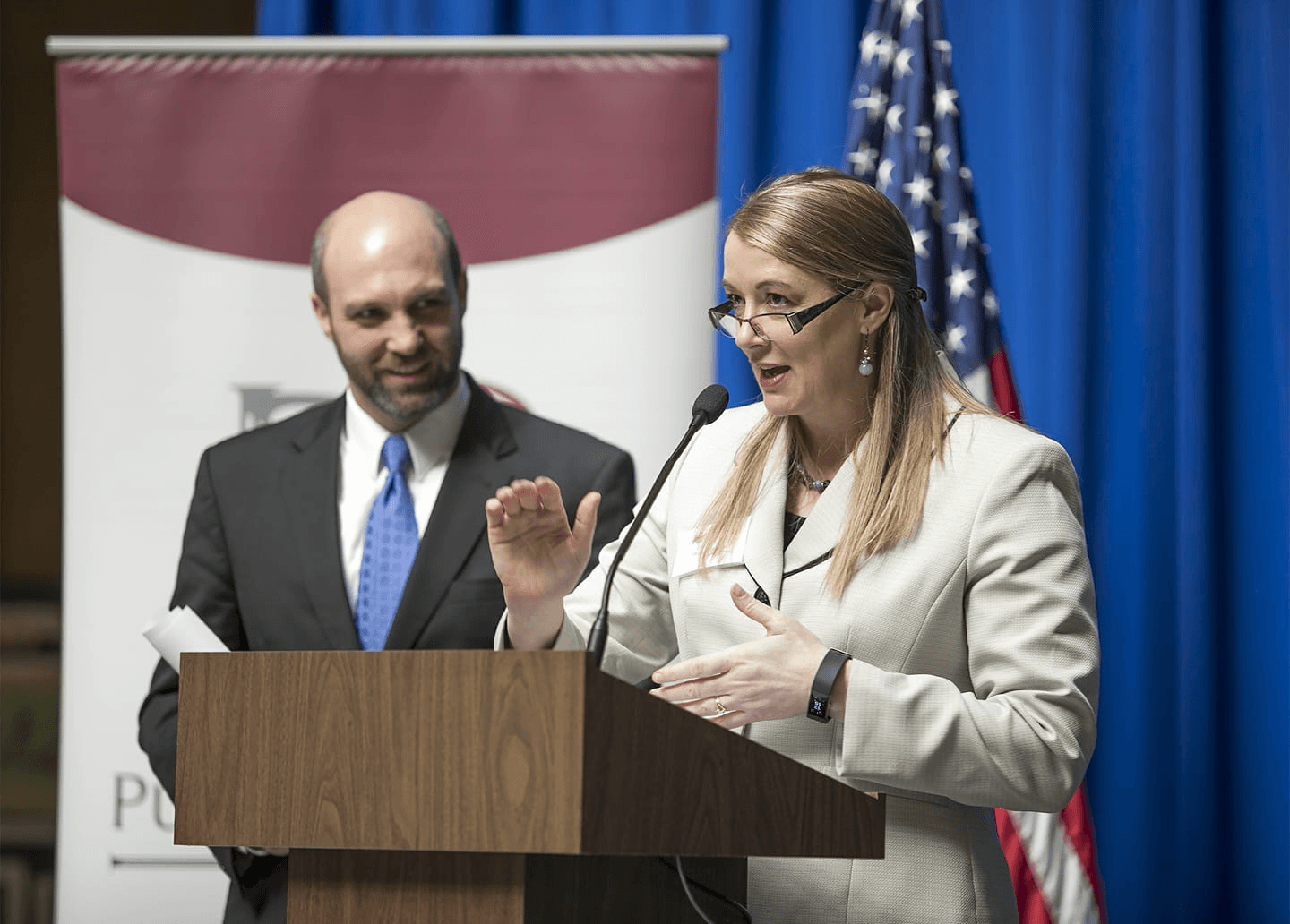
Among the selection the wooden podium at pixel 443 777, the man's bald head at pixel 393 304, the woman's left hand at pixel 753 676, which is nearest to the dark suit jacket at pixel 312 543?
the man's bald head at pixel 393 304

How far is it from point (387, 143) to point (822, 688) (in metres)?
2.17

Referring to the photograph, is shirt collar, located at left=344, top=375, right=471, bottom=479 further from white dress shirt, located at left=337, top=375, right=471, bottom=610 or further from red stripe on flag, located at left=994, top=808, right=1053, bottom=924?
red stripe on flag, located at left=994, top=808, right=1053, bottom=924

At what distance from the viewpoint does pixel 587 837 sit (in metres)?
1.12

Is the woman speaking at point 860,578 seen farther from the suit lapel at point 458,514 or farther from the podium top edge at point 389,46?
the podium top edge at point 389,46

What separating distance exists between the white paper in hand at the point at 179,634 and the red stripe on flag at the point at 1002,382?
1.89 metres

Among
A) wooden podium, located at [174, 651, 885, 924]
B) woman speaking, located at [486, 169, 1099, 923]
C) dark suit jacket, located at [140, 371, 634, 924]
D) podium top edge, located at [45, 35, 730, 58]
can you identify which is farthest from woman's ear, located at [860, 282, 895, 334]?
podium top edge, located at [45, 35, 730, 58]

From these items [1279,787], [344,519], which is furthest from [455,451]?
[1279,787]

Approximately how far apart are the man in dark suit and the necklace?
0.85m

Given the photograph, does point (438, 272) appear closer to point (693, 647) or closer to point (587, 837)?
point (693, 647)

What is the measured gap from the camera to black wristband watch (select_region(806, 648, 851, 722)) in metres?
1.51

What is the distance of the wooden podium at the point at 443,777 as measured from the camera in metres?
1.14

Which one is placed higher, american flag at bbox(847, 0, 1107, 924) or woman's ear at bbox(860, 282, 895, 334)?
american flag at bbox(847, 0, 1107, 924)

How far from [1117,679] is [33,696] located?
2.77 m

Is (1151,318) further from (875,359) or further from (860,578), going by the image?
(860,578)
